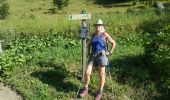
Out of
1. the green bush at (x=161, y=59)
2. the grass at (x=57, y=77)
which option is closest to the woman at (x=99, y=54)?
the grass at (x=57, y=77)

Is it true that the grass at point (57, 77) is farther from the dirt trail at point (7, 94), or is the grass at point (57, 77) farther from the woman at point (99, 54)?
the woman at point (99, 54)

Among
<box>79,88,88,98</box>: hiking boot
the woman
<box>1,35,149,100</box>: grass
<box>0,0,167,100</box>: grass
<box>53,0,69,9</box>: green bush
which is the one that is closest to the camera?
the woman

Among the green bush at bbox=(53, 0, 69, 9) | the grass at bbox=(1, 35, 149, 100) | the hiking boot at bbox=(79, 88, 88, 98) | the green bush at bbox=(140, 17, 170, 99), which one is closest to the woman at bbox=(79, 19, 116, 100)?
the hiking boot at bbox=(79, 88, 88, 98)

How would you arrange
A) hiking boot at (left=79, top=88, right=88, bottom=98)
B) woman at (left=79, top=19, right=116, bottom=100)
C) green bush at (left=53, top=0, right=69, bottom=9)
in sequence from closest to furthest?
woman at (left=79, top=19, right=116, bottom=100), hiking boot at (left=79, top=88, right=88, bottom=98), green bush at (left=53, top=0, right=69, bottom=9)

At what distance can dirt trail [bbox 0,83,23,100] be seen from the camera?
1064cm

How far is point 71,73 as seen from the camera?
11.7 metres

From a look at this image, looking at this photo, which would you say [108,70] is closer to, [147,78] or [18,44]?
[147,78]

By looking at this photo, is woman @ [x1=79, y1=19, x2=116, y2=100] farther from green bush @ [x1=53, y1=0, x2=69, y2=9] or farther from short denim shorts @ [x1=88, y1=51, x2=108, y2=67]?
green bush @ [x1=53, y1=0, x2=69, y2=9]

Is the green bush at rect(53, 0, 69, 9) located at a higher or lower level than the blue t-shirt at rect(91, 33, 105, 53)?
lower

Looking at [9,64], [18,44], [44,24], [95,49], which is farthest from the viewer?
[44,24]

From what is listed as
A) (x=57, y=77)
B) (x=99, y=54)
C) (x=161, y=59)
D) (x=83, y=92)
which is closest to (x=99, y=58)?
(x=99, y=54)

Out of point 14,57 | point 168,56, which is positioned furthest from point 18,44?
point 168,56

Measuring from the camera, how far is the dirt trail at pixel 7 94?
1064 centimetres

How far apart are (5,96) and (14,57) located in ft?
6.55
